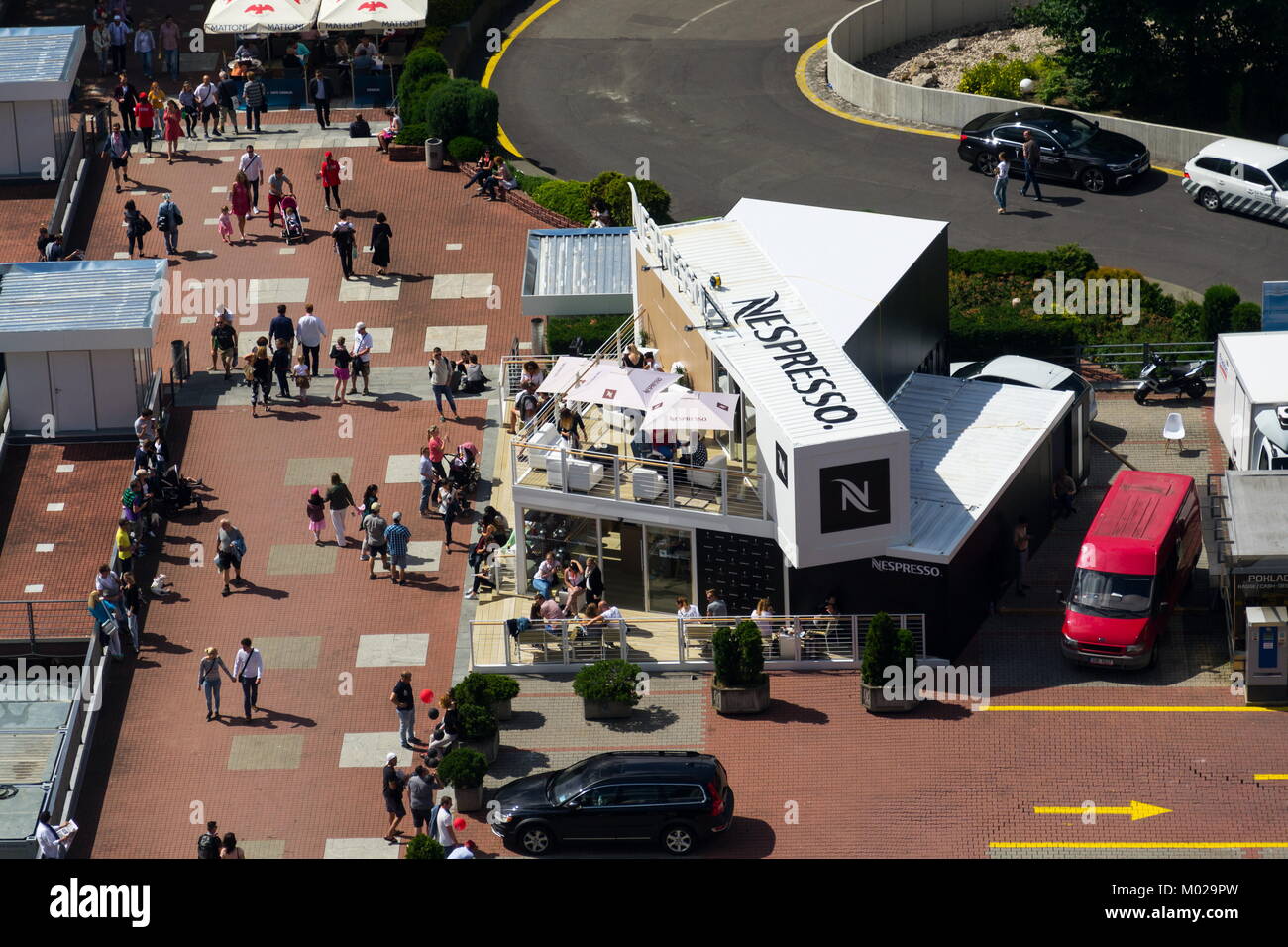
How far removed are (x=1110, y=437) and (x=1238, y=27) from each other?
60.5 ft

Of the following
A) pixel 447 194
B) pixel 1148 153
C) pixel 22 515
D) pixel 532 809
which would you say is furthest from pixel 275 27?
pixel 532 809

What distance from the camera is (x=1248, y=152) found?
4897 cm

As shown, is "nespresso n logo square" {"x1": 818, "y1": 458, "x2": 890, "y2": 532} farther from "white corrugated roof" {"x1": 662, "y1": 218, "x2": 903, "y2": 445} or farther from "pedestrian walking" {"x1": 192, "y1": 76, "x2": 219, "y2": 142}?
"pedestrian walking" {"x1": 192, "y1": 76, "x2": 219, "y2": 142}

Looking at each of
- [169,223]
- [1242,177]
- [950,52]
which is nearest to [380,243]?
[169,223]

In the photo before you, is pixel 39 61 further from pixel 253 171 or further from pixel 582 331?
pixel 582 331

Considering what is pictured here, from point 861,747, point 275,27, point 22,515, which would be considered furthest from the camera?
point 275,27

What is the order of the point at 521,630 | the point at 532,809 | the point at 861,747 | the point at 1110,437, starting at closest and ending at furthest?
1. the point at 532,809
2. the point at 861,747
3. the point at 521,630
4. the point at 1110,437

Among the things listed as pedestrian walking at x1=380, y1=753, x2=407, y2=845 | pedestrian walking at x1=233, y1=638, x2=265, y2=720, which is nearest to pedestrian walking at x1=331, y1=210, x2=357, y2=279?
pedestrian walking at x1=233, y1=638, x2=265, y2=720

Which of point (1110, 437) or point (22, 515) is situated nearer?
point (22, 515)

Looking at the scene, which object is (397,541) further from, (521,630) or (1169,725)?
(1169,725)

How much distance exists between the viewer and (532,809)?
29.2m

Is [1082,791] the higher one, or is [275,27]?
[275,27]

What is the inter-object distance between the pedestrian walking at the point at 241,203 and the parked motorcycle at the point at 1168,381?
73.6 ft

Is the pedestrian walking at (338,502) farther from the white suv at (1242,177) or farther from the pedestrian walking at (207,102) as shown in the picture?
the white suv at (1242,177)
